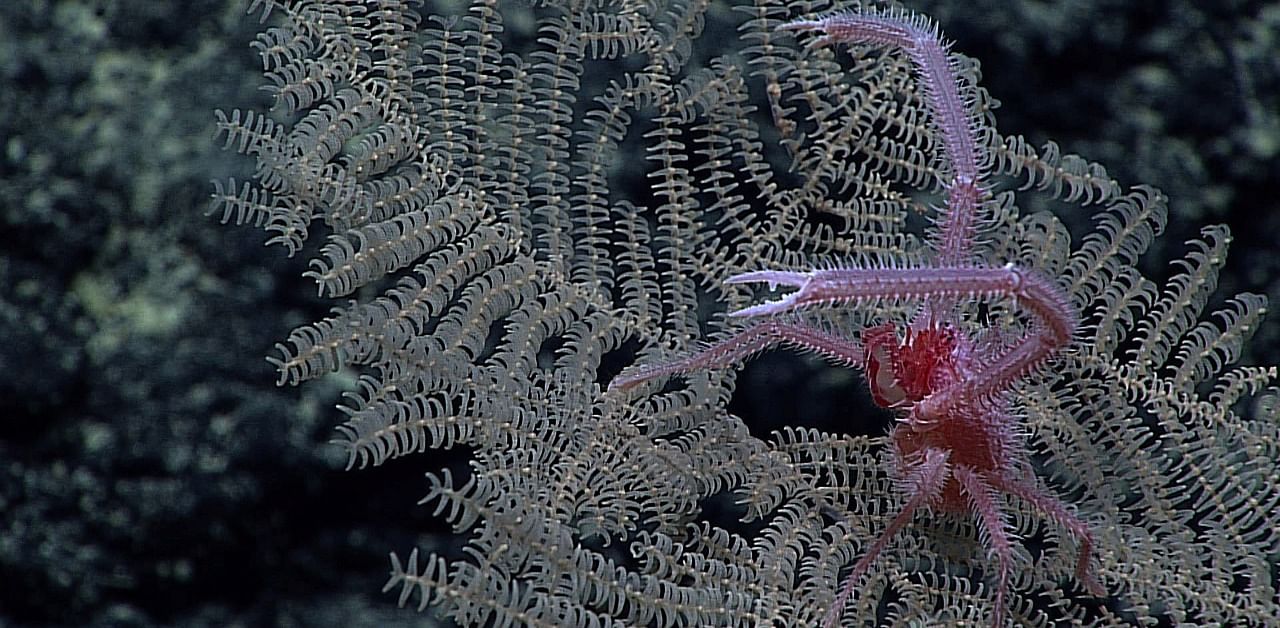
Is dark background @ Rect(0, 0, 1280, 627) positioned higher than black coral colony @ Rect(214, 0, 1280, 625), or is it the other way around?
dark background @ Rect(0, 0, 1280, 627)

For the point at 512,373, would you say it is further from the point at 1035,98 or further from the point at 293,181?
the point at 1035,98

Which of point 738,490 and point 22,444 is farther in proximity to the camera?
point 22,444

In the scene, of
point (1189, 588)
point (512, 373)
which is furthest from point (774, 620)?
point (1189, 588)

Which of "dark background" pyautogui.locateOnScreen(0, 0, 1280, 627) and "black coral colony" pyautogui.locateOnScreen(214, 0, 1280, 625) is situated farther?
"dark background" pyautogui.locateOnScreen(0, 0, 1280, 627)

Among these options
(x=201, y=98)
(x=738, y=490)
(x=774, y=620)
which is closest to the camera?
(x=774, y=620)

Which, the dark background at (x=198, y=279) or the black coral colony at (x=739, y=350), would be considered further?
the dark background at (x=198, y=279)

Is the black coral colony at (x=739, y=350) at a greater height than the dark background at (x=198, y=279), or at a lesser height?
lesser

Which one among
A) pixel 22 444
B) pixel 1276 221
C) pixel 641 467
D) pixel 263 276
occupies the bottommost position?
pixel 641 467

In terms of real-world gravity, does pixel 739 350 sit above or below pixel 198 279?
below
